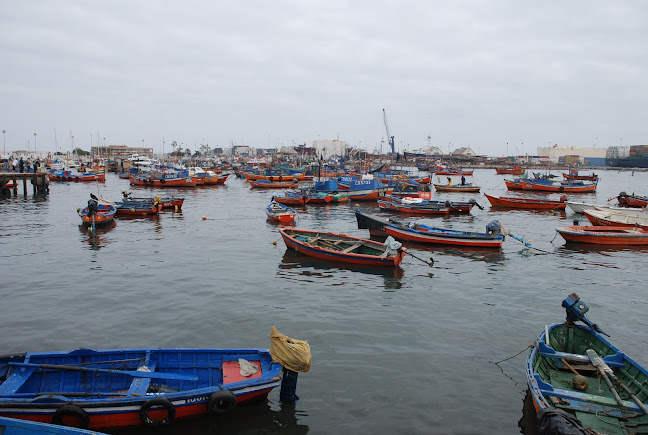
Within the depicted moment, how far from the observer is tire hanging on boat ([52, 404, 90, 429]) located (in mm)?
8727

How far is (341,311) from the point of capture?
16.5m

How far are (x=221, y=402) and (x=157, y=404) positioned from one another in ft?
4.16

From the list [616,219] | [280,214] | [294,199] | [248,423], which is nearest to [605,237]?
[616,219]

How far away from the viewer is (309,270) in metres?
22.5

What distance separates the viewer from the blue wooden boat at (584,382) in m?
8.73

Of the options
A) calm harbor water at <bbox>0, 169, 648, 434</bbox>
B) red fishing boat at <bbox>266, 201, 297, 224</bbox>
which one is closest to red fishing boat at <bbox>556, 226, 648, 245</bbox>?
calm harbor water at <bbox>0, 169, 648, 434</bbox>

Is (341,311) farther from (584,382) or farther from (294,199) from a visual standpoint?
(294,199)

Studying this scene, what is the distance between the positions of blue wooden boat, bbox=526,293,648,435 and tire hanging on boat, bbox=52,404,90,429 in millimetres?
8688

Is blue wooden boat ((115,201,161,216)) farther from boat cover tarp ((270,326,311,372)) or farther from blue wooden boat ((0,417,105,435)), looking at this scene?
blue wooden boat ((0,417,105,435))

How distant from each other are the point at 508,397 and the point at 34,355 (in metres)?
11.2

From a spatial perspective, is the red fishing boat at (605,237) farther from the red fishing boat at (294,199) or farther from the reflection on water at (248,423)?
the red fishing boat at (294,199)

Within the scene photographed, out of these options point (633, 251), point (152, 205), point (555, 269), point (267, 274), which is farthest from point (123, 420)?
point (152, 205)

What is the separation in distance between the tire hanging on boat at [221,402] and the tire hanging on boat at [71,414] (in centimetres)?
232

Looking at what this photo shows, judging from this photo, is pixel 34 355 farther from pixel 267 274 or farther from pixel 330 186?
pixel 330 186
